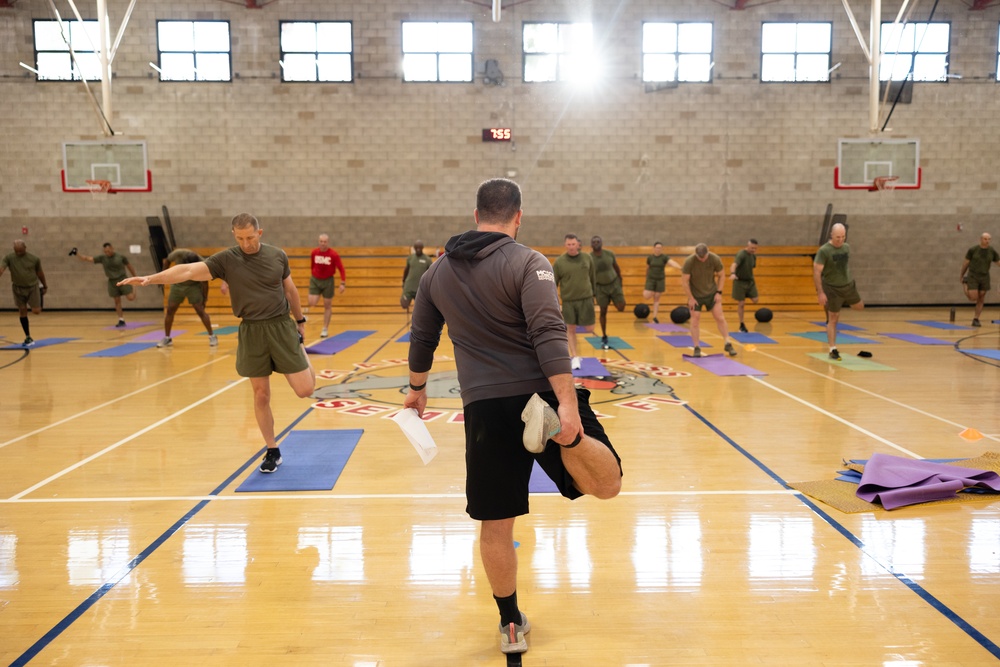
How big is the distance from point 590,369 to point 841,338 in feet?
20.5

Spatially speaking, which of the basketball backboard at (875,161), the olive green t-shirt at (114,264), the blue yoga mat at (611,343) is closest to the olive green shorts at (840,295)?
the blue yoga mat at (611,343)

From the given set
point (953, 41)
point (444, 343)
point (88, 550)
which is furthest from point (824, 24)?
point (88, 550)

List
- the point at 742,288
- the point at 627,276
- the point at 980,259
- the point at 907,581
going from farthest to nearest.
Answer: the point at 627,276 → the point at 742,288 → the point at 980,259 → the point at 907,581

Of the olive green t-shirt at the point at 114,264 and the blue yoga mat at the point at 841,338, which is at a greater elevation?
the olive green t-shirt at the point at 114,264

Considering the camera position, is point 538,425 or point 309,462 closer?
point 538,425

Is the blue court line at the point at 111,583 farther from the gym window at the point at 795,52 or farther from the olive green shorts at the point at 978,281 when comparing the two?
the gym window at the point at 795,52

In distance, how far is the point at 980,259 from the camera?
47.8ft

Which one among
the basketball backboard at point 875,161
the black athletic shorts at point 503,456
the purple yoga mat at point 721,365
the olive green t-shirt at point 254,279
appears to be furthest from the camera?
the basketball backboard at point 875,161

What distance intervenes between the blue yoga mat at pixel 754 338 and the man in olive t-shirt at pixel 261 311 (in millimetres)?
9656

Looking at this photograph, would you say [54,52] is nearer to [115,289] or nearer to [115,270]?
[115,270]

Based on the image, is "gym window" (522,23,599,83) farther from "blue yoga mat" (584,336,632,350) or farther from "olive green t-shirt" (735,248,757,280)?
"blue yoga mat" (584,336,632,350)

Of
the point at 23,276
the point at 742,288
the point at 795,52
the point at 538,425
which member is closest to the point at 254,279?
the point at 538,425

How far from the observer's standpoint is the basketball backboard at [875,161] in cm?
1509

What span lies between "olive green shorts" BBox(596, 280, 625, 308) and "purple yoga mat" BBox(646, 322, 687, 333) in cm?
270
